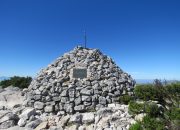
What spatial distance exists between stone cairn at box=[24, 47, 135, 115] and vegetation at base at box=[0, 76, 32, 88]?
8654mm

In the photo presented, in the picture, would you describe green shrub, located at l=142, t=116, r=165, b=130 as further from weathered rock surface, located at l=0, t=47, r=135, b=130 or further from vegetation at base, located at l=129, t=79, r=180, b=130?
weathered rock surface, located at l=0, t=47, r=135, b=130

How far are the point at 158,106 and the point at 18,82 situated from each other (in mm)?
20039

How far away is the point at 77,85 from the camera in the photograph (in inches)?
710

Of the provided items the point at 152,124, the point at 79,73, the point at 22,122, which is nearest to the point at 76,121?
the point at 22,122

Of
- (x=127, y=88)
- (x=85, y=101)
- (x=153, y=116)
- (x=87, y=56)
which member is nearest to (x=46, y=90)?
(x=85, y=101)

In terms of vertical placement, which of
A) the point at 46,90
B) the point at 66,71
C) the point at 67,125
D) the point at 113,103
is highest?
the point at 66,71

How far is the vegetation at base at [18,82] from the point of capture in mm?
28455

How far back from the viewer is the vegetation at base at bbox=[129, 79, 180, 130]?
433 inches

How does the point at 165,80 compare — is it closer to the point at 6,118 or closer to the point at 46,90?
the point at 46,90

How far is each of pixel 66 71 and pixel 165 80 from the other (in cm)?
741

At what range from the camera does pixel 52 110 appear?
17.2m

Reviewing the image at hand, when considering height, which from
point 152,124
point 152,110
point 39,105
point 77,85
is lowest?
point 152,124

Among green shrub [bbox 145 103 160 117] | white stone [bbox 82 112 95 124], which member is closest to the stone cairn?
white stone [bbox 82 112 95 124]

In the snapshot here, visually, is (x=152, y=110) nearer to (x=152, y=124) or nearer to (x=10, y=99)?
(x=152, y=124)
